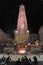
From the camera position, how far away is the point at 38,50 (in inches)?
830

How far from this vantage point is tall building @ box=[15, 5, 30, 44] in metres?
24.3

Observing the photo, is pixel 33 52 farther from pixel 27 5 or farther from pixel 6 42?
pixel 27 5

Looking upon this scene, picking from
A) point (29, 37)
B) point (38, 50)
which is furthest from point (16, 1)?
point (38, 50)

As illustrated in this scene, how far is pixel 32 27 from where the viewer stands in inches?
954

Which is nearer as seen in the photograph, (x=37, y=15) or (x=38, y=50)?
(x=38, y=50)

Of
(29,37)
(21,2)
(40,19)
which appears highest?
(21,2)

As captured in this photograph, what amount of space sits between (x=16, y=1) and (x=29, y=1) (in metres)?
1.25

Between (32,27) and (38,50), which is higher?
(32,27)

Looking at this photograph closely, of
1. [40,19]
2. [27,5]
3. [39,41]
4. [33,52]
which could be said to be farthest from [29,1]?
[33,52]

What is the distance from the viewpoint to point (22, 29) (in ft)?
80.8

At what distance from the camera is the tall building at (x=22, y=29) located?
2427 cm

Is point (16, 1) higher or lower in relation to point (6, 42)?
higher

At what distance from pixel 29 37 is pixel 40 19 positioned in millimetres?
2075

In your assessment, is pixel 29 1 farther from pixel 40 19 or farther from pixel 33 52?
pixel 33 52
